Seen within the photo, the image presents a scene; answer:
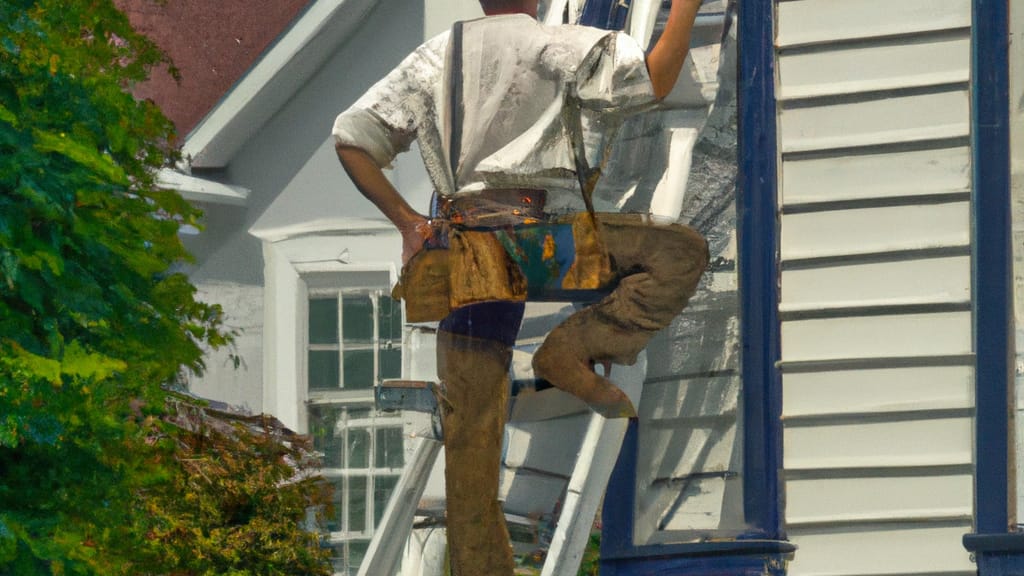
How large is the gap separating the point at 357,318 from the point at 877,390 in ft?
7.42

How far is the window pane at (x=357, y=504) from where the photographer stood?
20.6 ft

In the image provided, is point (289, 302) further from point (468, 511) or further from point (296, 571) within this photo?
point (468, 511)

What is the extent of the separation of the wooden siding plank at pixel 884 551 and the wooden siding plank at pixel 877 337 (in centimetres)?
45

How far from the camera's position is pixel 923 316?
4.89 metres

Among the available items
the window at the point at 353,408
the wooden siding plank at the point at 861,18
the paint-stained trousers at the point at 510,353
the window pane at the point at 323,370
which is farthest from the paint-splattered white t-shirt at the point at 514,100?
the window pane at the point at 323,370

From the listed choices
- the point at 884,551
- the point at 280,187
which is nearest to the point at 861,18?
the point at 884,551

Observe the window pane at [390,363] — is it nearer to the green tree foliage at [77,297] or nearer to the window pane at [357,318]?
the window pane at [357,318]

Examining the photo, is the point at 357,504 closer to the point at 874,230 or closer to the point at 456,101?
the point at 456,101

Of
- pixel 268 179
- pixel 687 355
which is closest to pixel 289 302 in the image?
pixel 268 179

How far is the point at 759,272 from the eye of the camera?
5.03 m

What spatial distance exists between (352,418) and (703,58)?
1.93 metres

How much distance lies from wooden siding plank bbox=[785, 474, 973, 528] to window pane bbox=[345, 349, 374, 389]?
6.36 ft

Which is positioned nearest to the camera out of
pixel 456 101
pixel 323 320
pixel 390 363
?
pixel 456 101

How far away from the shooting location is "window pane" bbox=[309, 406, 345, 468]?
6.41m
